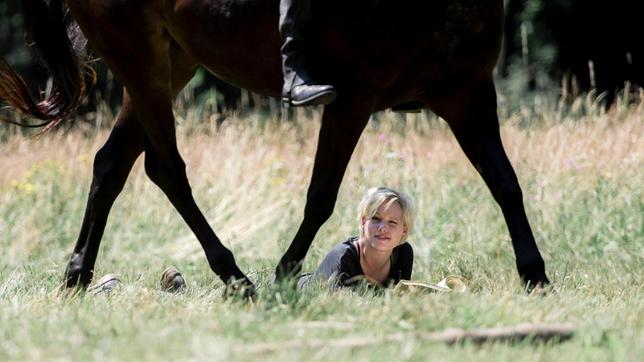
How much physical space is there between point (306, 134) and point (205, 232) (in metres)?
4.42

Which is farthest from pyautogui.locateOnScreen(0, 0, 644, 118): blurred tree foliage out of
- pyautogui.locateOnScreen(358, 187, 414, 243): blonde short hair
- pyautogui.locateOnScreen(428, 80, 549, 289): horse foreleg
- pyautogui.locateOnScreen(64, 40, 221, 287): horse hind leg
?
pyautogui.locateOnScreen(428, 80, 549, 289): horse foreleg

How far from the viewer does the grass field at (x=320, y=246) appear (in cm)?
382

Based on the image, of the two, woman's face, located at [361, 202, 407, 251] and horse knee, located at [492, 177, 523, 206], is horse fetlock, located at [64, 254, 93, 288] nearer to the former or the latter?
woman's face, located at [361, 202, 407, 251]

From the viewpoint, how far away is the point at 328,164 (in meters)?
5.32

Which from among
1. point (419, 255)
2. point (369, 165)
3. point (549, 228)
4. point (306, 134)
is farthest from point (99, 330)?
point (306, 134)

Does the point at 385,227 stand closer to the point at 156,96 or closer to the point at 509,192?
the point at 509,192

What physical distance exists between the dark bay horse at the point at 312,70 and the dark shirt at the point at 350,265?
0.32m

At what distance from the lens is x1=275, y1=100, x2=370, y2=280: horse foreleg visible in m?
5.22

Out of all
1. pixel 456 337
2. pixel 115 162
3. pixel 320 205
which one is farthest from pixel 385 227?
pixel 456 337

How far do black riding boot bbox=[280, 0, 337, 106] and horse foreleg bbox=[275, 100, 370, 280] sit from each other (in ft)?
0.62

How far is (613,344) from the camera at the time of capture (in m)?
3.93

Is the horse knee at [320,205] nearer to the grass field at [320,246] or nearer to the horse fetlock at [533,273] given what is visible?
the grass field at [320,246]

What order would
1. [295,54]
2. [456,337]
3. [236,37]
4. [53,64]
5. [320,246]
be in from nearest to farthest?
[456,337], [295,54], [236,37], [53,64], [320,246]

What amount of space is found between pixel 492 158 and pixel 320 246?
252 centimetres
